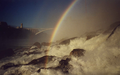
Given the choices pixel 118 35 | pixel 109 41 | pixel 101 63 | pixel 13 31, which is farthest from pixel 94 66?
pixel 13 31

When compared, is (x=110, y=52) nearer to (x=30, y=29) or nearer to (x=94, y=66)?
(x=94, y=66)

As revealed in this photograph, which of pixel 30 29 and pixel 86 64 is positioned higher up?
pixel 30 29

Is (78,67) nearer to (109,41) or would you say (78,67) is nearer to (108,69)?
(108,69)

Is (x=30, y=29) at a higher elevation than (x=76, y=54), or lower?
higher

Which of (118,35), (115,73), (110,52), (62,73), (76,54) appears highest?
(118,35)

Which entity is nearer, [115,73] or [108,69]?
[115,73]

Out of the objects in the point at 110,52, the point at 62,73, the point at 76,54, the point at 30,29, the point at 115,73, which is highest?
the point at 30,29

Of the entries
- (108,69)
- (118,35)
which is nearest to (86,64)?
(108,69)

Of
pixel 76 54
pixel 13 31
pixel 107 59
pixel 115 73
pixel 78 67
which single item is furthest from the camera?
pixel 13 31

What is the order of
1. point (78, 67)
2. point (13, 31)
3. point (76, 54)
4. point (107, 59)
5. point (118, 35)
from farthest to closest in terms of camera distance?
point (13, 31) → point (76, 54) → point (118, 35) → point (78, 67) → point (107, 59)
